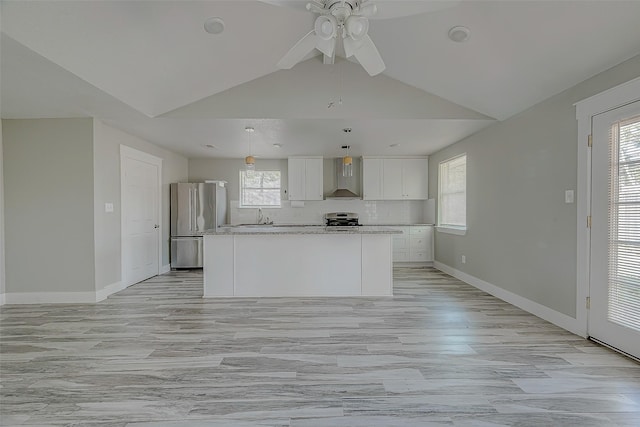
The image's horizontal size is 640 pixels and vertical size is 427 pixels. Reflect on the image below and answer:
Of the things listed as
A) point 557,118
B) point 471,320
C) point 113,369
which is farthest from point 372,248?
point 113,369

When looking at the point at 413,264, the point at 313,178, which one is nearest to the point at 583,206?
the point at 413,264

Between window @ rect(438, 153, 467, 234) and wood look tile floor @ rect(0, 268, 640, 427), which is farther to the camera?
window @ rect(438, 153, 467, 234)

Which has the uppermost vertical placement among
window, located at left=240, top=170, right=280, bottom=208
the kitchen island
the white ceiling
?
the white ceiling

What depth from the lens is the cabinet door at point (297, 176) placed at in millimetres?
6957

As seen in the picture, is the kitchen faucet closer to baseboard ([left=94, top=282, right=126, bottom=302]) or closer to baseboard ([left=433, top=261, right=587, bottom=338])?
baseboard ([left=94, top=282, right=126, bottom=302])

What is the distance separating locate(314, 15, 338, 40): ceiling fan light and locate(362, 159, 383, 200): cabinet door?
5.04 meters

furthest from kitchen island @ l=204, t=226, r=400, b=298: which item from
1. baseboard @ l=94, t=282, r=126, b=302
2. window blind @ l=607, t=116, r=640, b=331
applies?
window blind @ l=607, t=116, r=640, b=331

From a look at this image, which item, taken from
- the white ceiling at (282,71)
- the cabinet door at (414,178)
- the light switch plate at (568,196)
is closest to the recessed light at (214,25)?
the white ceiling at (282,71)

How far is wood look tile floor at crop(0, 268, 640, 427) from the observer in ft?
6.09

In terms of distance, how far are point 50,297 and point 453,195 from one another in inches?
252

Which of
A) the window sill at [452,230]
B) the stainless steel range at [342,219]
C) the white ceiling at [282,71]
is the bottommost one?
the window sill at [452,230]

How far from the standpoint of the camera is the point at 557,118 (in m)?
3.28

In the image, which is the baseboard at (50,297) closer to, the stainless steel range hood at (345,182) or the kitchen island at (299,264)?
the kitchen island at (299,264)

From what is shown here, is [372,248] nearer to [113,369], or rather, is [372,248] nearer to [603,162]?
[603,162]
